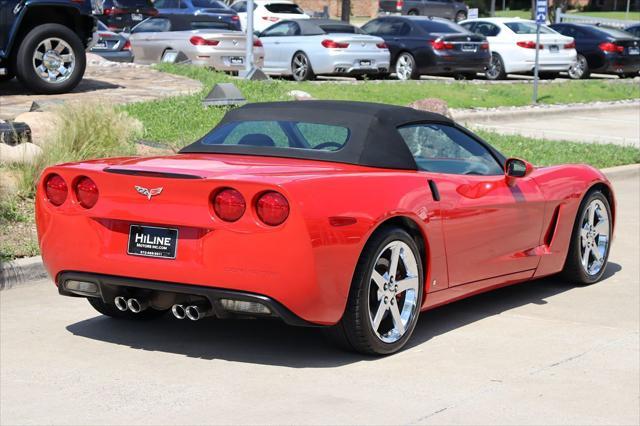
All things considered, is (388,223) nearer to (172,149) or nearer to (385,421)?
(385,421)

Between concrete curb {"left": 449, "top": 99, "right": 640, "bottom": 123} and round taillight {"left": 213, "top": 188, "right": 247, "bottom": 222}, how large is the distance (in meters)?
13.2

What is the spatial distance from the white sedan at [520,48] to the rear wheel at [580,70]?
62.2 inches

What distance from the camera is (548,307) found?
807 cm

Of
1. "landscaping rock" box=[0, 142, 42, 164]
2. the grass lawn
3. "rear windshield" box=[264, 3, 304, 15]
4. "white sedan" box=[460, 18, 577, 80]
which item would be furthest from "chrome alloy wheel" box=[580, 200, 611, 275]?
"rear windshield" box=[264, 3, 304, 15]

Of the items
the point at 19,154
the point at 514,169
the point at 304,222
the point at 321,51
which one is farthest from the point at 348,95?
the point at 304,222

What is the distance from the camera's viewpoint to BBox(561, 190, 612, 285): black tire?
27.8ft

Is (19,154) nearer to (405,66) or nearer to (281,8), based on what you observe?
(405,66)

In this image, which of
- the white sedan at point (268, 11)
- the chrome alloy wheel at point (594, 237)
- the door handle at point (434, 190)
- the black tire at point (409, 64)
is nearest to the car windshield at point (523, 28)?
the black tire at point (409, 64)

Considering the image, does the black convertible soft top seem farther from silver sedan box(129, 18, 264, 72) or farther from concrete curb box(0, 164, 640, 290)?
silver sedan box(129, 18, 264, 72)

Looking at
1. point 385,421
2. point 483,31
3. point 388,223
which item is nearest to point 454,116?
point 483,31

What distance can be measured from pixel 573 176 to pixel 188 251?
3231mm

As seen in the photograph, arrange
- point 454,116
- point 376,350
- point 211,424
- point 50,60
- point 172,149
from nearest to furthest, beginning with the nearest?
point 211,424 → point 376,350 → point 172,149 → point 50,60 → point 454,116

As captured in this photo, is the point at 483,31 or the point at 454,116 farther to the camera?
the point at 483,31

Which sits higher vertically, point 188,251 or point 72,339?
point 188,251
